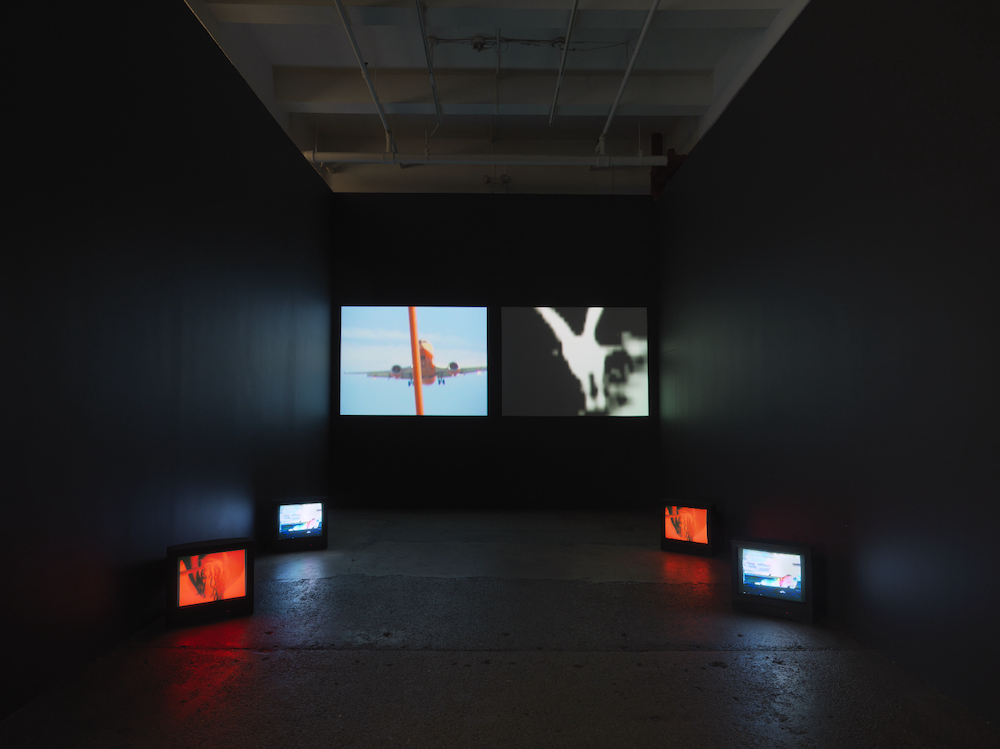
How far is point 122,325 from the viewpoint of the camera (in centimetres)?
288

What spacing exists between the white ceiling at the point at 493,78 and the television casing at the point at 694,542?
3576 mm

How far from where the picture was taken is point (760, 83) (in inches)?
153

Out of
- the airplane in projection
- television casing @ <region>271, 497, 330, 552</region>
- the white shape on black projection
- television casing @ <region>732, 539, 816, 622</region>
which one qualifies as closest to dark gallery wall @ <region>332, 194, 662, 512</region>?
the white shape on black projection

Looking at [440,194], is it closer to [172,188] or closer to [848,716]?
[172,188]

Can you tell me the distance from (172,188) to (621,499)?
16.8 ft

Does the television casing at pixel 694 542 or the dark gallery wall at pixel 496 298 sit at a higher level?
the dark gallery wall at pixel 496 298

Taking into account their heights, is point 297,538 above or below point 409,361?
below

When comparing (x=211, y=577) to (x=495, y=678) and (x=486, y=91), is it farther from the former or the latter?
(x=486, y=91)

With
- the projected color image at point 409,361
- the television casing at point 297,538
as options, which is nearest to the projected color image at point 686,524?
the projected color image at point 409,361

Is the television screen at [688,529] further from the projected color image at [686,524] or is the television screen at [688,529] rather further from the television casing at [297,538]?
the television casing at [297,538]

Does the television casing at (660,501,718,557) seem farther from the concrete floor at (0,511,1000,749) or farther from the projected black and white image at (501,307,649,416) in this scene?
the projected black and white image at (501,307,649,416)

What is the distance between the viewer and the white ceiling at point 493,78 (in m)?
4.59

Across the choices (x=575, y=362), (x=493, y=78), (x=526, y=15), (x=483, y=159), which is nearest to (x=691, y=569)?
(x=575, y=362)

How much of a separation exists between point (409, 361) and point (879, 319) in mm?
4783
